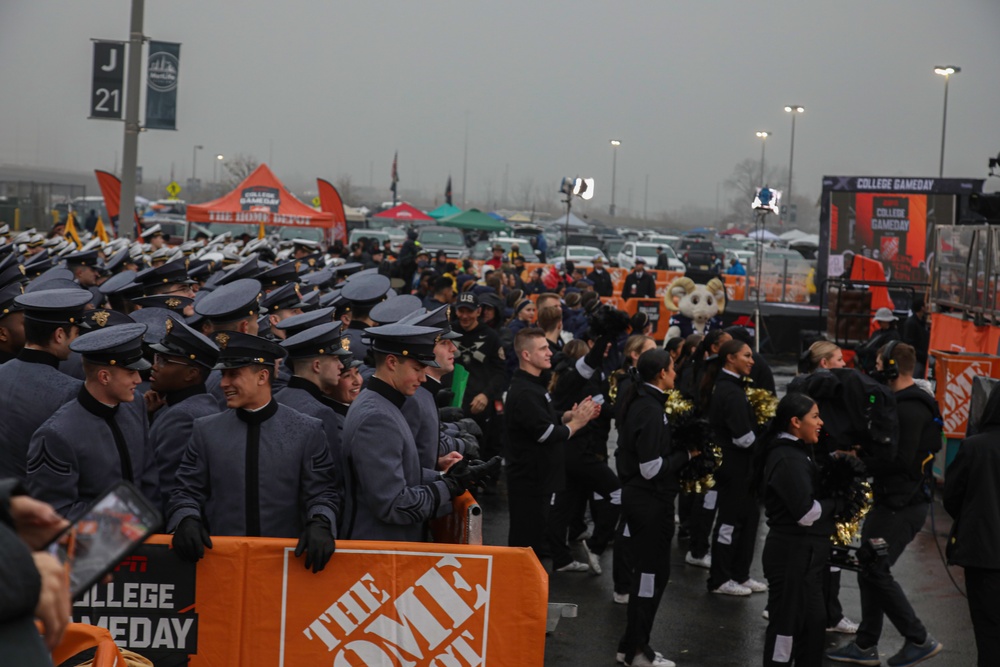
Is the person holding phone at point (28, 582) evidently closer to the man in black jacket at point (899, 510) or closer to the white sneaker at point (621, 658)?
the white sneaker at point (621, 658)

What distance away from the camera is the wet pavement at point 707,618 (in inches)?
291

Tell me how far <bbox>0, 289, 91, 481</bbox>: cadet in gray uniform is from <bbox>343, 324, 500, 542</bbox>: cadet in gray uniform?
4.73 feet

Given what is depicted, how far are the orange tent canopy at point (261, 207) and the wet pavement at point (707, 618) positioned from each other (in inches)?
701

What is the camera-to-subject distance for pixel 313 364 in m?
5.86

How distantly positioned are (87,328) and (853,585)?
6.25 metres

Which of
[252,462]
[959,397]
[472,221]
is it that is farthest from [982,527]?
[472,221]

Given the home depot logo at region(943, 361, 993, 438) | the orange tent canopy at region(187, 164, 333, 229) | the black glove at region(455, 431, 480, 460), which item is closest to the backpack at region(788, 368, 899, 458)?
the black glove at region(455, 431, 480, 460)

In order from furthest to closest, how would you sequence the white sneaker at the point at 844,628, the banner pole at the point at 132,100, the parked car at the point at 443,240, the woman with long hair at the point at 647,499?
the parked car at the point at 443,240 → the banner pole at the point at 132,100 → the white sneaker at the point at 844,628 → the woman with long hair at the point at 647,499

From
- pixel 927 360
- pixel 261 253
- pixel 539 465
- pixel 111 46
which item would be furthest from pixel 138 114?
pixel 539 465

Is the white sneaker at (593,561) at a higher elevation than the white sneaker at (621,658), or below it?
higher

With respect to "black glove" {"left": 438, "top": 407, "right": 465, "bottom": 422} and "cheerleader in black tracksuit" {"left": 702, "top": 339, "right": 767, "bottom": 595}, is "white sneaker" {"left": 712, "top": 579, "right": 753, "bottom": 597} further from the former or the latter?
"black glove" {"left": 438, "top": 407, "right": 465, "bottom": 422}

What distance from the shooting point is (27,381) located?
5.37 m

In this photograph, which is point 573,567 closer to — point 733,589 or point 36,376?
point 733,589

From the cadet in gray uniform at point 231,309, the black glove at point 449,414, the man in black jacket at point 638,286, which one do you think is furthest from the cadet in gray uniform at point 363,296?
the man in black jacket at point 638,286
